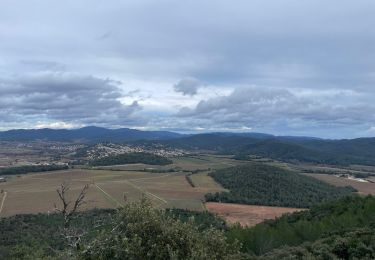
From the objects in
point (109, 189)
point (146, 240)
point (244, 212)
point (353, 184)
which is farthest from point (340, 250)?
point (353, 184)

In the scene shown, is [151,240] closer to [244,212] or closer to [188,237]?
[188,237]

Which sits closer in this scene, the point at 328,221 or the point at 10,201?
the point at 328,221

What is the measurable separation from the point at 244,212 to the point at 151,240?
275 ft

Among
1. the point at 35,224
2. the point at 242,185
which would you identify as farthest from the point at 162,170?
the point at 35,224

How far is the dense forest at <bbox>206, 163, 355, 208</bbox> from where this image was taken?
397 ft

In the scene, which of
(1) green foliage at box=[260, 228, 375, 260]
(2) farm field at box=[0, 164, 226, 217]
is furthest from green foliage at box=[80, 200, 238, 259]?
(2) farm field at box=[0, 164, 226, 217]

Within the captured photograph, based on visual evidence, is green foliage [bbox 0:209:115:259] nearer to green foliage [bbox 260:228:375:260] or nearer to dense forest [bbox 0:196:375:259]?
dense forest [bbox 0:196:375:259]

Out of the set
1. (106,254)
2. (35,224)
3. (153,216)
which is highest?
(153,216)

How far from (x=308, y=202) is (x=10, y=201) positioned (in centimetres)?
7489

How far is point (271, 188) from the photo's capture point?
137m

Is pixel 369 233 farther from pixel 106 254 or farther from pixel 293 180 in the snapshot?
pixel 293 180

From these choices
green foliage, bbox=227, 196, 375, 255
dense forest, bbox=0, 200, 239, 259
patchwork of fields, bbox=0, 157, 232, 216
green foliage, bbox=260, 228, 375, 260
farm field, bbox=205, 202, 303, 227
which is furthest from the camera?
patchwork of fields, bbox=0, 157, 232, 216

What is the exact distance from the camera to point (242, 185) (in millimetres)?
141500

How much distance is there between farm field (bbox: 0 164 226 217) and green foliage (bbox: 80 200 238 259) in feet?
213
